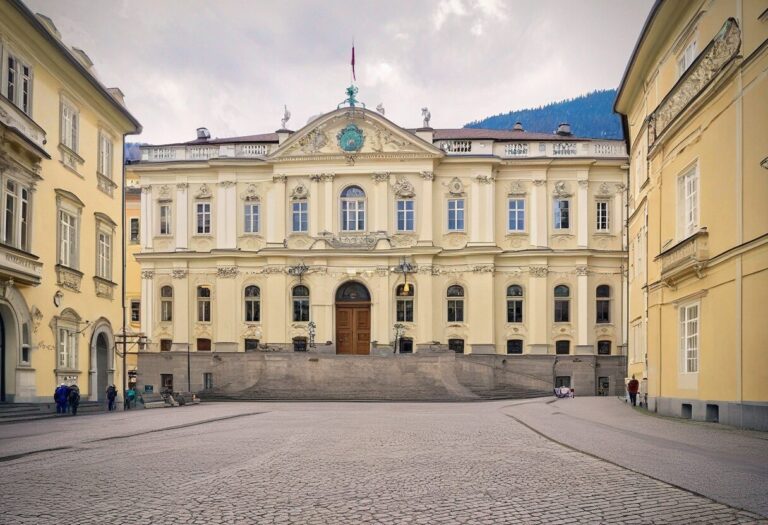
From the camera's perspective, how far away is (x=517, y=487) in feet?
30.9

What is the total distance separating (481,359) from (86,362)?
25309 millimetres

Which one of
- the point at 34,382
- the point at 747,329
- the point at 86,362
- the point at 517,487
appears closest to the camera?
the point at 517,487

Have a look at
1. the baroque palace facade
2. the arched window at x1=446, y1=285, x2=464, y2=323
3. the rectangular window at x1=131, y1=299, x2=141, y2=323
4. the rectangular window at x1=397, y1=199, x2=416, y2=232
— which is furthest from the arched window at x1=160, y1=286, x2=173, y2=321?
the arched window at x1=446, y1=285, x2=464, y2=323

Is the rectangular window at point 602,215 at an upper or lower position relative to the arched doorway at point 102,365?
upper

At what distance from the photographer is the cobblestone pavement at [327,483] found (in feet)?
25.2

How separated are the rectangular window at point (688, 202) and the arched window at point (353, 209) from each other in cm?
3194

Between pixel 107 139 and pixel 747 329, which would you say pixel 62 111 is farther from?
pixel 747 329

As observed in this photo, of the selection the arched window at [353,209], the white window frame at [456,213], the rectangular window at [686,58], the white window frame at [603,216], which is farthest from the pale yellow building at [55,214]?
the white window frame at [603,216]

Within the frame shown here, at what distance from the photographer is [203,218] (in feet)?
183

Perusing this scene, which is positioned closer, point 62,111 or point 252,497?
point 252,497

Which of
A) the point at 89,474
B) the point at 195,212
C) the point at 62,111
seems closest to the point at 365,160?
the point at 195,212

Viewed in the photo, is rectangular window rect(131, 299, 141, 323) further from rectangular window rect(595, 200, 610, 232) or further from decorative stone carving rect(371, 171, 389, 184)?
rectangular window rect(595, 200, 610, 232)

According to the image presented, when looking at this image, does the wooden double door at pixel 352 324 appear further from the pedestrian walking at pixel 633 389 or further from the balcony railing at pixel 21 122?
the balcony railing at pixel 21 122

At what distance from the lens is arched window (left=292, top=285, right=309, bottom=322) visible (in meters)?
53.8
